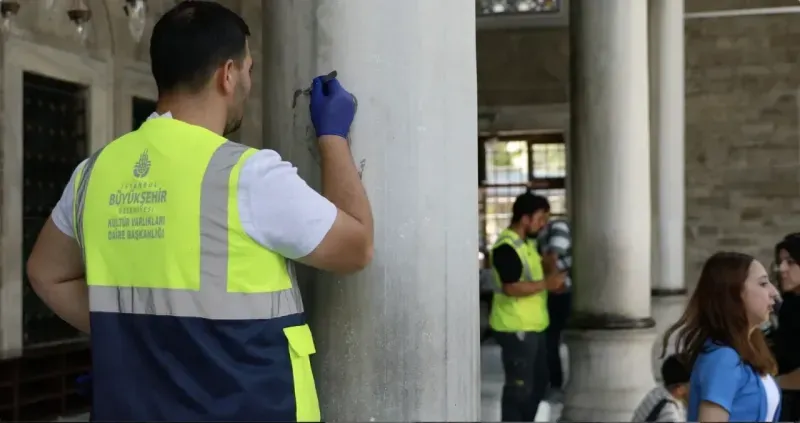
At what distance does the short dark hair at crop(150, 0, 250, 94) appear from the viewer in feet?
5.69

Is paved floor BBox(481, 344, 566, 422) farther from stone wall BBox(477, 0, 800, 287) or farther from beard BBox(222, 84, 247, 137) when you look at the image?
beard BBox(222, 84, 247, 137)

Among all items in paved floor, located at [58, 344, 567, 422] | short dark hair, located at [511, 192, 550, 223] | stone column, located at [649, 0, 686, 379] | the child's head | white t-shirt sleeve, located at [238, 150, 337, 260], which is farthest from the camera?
stone column, located at [649, 0, 686, 379]

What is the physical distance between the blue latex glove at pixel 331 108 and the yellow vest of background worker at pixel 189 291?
265 millimetres

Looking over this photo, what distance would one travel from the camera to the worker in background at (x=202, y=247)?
5.44ft

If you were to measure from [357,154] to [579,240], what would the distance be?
4604 mm

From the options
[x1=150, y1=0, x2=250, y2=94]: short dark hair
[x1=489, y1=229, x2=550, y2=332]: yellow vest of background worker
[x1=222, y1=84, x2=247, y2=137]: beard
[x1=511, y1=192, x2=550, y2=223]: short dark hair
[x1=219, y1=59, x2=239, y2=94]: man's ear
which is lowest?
[x1=489, y1=229, x2=550, y2=332]: yellow vest of background worker

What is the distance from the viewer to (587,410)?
6027 mm

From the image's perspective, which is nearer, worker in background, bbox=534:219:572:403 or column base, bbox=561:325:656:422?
column base, bbox=561:325:656:422

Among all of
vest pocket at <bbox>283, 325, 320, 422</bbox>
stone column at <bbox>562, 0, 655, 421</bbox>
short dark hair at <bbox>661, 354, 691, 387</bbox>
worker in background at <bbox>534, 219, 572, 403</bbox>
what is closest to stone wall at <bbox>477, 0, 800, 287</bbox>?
worker in background at <bbox>534, 219, 572, 403</bbox>

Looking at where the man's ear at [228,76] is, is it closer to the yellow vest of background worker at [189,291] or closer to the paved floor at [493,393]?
the yellow vest of background worker at [189,291]

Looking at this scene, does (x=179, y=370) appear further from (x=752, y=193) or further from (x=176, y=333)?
(x=752, y=193)

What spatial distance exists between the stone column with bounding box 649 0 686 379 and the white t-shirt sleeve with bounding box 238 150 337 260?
7.78 meters

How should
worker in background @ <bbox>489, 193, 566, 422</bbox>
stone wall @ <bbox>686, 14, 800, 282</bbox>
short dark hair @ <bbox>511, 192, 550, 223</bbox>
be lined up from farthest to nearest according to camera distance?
stone wall @ <bbox>686, 14, 800, 282</bbox>
short dark hair @ <bbox>511, 192, 550, 223</bbox>
worker in background @ <bbox>489, 193, 566, 422</bbox>

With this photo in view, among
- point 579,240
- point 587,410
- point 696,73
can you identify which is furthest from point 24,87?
point 696,73
